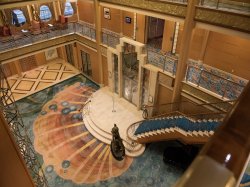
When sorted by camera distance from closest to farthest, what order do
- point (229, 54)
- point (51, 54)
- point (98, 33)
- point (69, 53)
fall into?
point (229, 54) → point (98, 33) → point (69, 53) → point (51, 54)

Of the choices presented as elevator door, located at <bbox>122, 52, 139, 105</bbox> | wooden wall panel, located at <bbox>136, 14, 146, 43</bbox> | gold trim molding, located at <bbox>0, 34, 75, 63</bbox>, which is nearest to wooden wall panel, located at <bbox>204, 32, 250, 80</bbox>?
elevator door, located at <bbox>122, 52, 139, 105</bbox>

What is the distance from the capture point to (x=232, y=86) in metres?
7.97

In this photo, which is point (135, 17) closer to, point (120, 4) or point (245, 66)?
point (120, 4)

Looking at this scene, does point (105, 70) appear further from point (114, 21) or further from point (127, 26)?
point (114, 21)

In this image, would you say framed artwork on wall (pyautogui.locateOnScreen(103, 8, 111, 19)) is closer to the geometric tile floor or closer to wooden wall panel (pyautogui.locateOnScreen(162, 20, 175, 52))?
wooden wall panel (pyautogui.locateOnScreen(162, 20, 175, 52))

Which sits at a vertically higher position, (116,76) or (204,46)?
(204,46)

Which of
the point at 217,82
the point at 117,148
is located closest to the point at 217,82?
the point at 217,82

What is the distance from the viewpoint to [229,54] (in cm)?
872

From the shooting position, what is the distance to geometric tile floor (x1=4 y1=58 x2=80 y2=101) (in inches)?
563

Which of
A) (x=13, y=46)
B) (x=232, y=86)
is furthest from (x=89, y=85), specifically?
(x=232, y=86)

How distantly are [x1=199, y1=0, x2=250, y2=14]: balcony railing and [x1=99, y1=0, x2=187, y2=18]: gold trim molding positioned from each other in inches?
28.6

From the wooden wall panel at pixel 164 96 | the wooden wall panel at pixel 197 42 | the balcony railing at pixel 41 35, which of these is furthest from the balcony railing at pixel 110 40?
the wooden wall panel at pixel 197 42

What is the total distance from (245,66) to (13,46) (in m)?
12.2

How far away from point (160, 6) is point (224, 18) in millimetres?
2642
